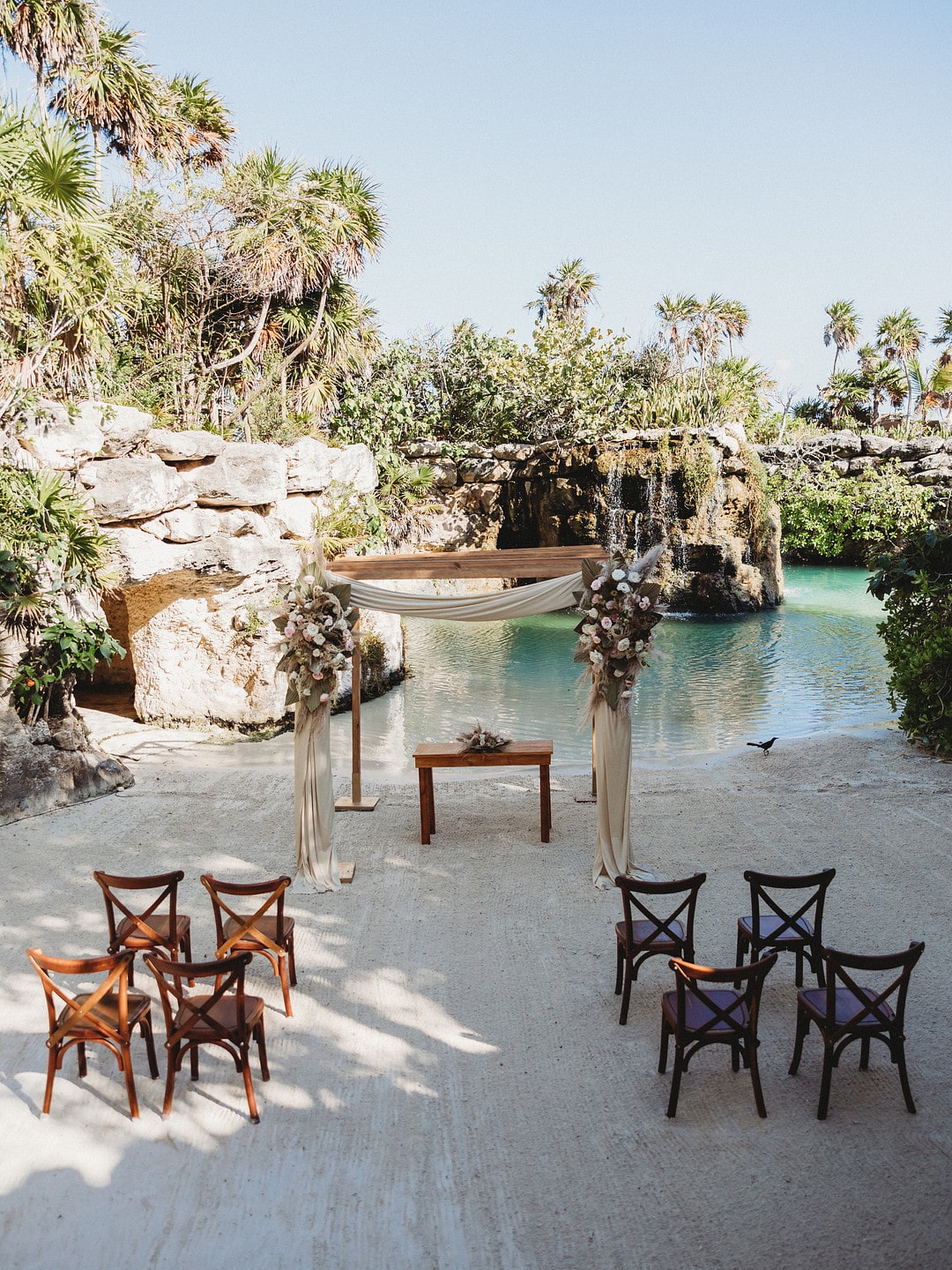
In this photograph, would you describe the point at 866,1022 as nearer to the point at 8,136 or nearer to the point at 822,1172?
the point at 822,1172

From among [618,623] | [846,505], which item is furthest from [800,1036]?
[846,505]

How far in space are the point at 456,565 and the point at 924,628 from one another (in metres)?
6.60

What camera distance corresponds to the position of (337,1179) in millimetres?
4207

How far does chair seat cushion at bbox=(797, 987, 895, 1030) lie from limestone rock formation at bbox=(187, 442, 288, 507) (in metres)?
10.6

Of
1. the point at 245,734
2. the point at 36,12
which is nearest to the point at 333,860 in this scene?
the point at 245,734

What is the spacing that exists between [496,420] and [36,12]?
53.3ft

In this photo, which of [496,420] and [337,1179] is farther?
[496,420]

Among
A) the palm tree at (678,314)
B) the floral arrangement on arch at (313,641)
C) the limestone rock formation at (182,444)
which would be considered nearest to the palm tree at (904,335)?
the palm tree at (678,314)

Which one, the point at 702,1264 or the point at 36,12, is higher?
the point at 36,12

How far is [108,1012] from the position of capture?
16.3 ft

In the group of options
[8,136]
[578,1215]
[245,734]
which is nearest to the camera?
[578,1215]

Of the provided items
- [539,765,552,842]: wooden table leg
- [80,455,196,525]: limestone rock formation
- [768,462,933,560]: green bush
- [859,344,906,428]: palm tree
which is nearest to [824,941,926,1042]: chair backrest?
[539,765,552,842]: wooden table leg

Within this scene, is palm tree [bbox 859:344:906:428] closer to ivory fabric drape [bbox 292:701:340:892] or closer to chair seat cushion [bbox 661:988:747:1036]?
ivory fabric drape [bbox 292:701:340:892]

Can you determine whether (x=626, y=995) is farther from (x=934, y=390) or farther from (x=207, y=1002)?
(x=934, y=390)
